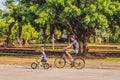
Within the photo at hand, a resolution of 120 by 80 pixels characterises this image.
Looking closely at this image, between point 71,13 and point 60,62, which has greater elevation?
point 71,13

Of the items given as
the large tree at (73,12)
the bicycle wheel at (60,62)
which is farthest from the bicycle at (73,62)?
the large tree at (73,12)

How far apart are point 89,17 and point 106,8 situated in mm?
1994

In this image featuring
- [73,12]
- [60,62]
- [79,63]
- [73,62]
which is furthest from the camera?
[73,12]

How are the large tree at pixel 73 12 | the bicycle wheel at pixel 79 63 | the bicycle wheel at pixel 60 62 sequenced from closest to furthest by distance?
the bicycle wheel at pixel 79 63, the bicycle wheel at pixel 60 62, the large tree at pixel 73 12

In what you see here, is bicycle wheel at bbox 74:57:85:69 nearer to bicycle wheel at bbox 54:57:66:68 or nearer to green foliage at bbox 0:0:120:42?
bicycle wheel at bbox 54:57:66:68

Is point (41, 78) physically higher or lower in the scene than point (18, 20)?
lower

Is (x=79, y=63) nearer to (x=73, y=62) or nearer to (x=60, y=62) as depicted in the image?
(x=73, y=62)

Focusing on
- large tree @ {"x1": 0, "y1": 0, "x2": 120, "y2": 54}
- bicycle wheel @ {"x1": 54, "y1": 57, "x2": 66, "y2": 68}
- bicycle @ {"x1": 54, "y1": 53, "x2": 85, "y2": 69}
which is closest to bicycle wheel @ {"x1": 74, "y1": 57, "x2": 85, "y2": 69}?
bicycle @ {"x1": 54, "y1": 53, "x2": 85, "y2": 69}

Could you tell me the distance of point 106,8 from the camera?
4119 cm

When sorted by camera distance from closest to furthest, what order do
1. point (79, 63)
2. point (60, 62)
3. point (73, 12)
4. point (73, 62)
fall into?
point (79, 63), point (73, 62), point (60, 62), point (73, 12)

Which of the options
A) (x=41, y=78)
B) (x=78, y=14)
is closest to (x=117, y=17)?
(x=78, y=14)

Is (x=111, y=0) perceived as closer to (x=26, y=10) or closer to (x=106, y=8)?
(x=106, y=8)

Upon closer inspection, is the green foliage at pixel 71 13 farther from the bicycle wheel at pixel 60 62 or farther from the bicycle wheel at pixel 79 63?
the bicycle wheel at pixel 79 63

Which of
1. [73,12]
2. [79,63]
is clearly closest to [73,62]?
[79,63]
